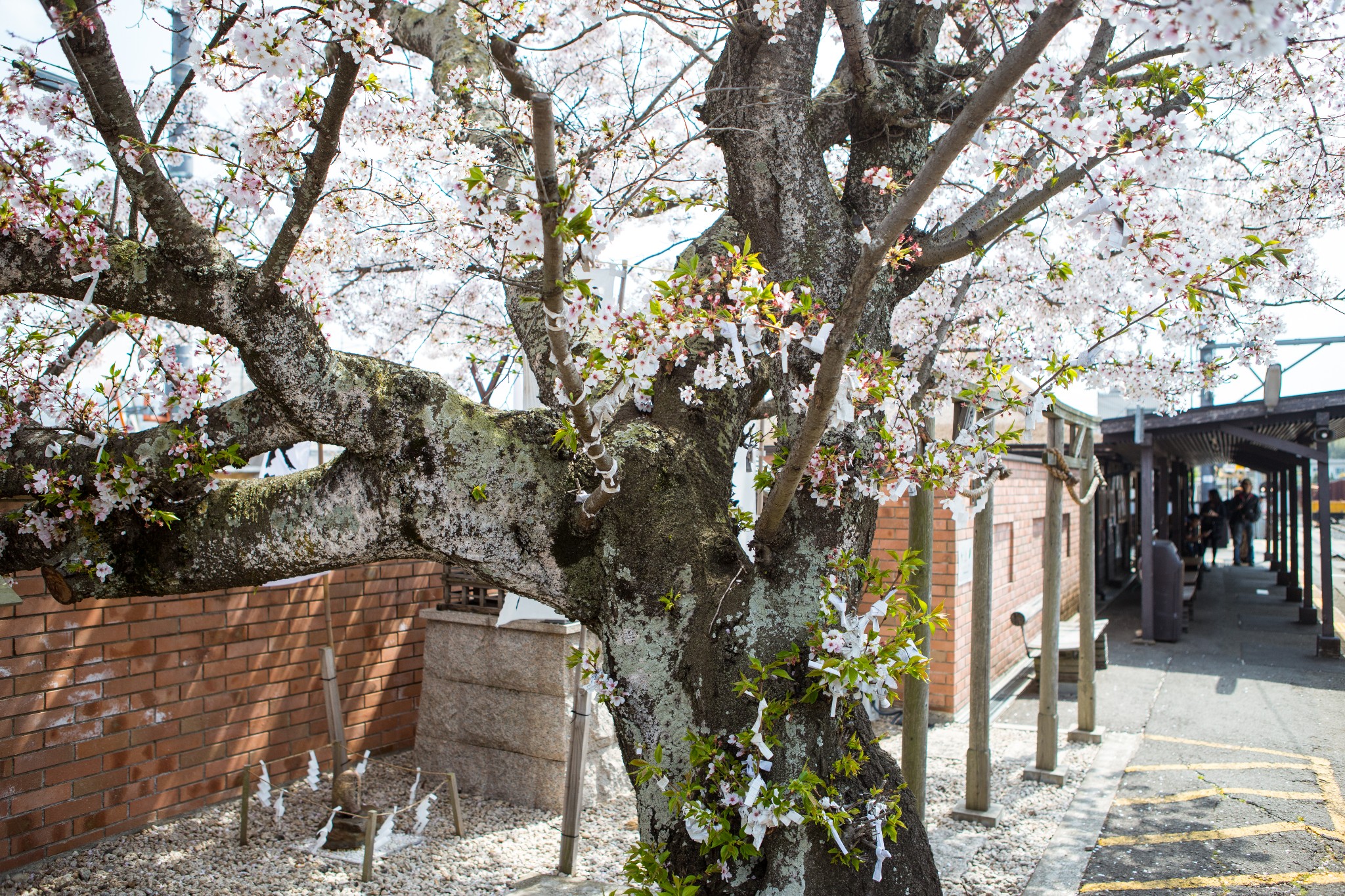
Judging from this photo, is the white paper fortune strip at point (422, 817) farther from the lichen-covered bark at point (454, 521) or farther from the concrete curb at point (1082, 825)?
the concrete curb at point (1082, 825)

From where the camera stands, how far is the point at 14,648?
13.9 ft

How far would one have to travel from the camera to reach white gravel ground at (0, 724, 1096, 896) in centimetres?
414

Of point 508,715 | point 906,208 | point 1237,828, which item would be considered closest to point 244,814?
point 508,715

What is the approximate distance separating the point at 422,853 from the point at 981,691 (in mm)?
3362

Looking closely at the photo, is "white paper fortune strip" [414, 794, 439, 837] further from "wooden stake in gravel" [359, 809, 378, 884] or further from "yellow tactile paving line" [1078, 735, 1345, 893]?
"yellow tactile paving line" [1078, 735, 1345, 893]

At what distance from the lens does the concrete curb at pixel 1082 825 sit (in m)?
4.19

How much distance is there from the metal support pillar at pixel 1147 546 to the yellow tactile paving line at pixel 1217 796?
5821 mm

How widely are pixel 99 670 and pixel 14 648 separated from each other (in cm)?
45

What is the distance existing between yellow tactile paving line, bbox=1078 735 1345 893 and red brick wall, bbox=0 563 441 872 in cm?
480

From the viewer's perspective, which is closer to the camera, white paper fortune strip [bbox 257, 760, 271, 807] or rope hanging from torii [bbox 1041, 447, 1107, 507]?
white paper fortune strip [bbox 257, 760, 271, 807]

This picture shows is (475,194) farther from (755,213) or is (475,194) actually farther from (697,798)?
(697,798)

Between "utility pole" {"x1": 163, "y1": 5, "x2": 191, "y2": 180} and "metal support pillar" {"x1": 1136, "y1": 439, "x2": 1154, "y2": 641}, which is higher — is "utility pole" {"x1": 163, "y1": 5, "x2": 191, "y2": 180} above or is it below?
above

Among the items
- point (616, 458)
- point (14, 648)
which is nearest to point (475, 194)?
point (616, 458)

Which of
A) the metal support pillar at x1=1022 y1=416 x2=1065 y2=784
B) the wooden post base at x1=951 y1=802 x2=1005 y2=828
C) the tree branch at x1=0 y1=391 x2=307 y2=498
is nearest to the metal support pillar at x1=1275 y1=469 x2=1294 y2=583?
the metal support pillar at x1=1022 y1=416 x2=1065 y2=784
